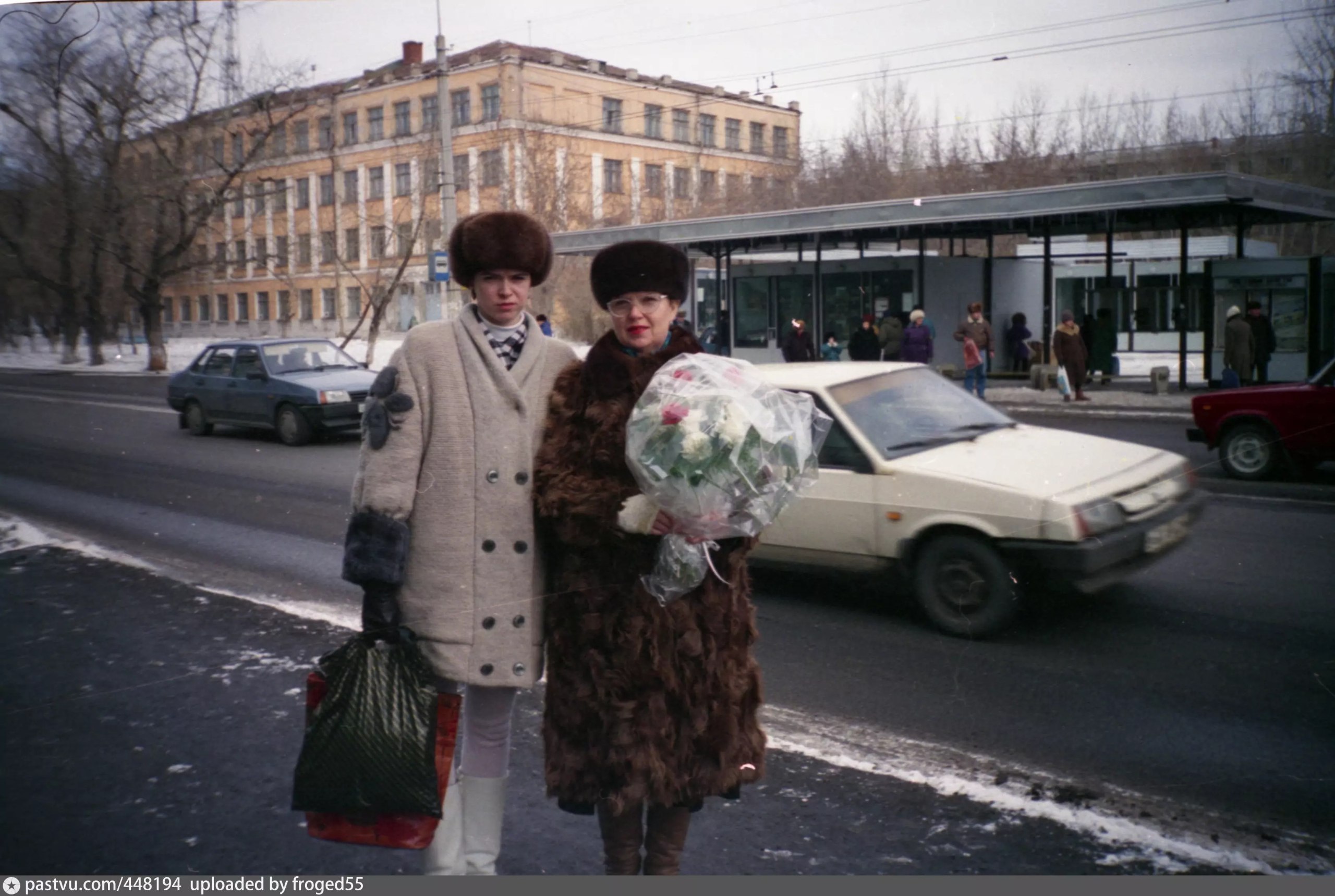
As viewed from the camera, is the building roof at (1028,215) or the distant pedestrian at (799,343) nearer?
the building roof at (1028,215)

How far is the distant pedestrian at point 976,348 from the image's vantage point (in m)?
4.16

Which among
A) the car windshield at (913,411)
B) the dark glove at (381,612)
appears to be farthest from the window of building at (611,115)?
the dark glove at (381,612)

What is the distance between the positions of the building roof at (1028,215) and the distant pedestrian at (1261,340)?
10.9 inches

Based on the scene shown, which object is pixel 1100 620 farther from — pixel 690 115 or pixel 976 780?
pixel 690 115

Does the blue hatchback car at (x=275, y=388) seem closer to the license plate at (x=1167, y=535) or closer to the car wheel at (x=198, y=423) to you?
the car wheel at (x=198, y=423)

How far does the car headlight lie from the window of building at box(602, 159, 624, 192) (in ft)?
5.90

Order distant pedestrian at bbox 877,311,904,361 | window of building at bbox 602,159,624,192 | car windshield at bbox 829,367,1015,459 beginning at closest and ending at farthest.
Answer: window of building at bbox 602,159,624,192
car windshield at bbox 829,367,1015,459
distant pedestrian at bbox 877,311,904,361

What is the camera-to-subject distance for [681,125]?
11.7 ft

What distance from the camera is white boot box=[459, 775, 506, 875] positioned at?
8.93ft

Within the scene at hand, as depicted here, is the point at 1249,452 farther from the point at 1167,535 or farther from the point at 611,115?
the point at 611,115

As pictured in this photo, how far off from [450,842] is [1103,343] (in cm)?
262

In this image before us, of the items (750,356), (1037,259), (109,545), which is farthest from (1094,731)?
(109,545)

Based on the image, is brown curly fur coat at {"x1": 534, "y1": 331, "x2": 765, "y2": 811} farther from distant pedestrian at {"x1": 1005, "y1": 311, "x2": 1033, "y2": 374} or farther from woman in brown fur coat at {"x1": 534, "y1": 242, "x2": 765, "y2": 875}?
distant pedestrian at {"x1": 1005, "y1": 311, "x2": 1033, "y2": 374}

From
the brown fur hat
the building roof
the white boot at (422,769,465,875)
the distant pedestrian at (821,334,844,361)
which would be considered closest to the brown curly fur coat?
the brown fur hat
